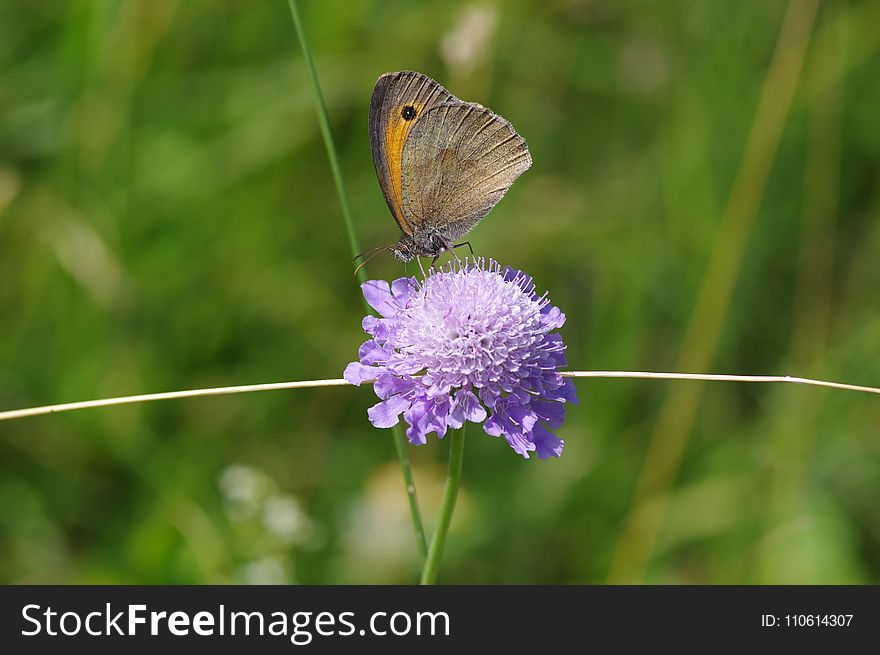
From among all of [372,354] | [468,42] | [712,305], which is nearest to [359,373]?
[372,354]

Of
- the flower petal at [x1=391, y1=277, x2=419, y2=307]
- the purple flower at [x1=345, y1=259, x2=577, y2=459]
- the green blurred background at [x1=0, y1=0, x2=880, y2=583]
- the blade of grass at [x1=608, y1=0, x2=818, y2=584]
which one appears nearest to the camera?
the purple flower at [x1=345, y1=259, x2=577, y2=459]

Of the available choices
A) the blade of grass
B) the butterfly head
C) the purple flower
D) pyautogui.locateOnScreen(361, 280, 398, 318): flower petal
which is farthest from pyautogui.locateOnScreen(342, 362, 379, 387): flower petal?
the blade of grass

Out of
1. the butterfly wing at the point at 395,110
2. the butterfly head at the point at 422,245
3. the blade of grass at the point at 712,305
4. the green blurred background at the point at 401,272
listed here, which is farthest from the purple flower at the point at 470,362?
the blade of grass at the point at 712,305

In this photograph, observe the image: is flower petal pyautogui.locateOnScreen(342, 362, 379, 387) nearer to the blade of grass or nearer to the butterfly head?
the butterfly head

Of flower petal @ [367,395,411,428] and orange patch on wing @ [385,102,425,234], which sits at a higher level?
orange patch on wing @ [385,102,425,234]

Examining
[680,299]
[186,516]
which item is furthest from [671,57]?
[186,516]

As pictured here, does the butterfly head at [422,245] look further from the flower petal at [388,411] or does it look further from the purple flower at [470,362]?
the flower petal at [388,411]

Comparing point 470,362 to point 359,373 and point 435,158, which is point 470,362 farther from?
point 435,158

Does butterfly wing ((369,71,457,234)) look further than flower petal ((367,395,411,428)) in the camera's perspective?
Yes
